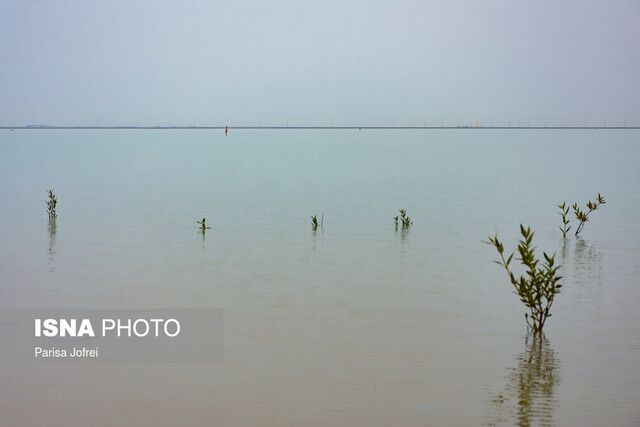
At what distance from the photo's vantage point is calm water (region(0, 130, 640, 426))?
283 inches

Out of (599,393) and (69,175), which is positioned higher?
(69,175)

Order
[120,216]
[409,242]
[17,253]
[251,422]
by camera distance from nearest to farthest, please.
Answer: [251,422] < [17,253] < [409,242] < [120,216]

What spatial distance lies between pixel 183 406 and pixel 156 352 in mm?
1521

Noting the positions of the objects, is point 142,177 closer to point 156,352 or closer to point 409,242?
point 409,242

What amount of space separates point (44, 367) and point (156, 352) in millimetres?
1229

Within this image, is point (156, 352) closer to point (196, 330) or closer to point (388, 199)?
point (196, 330)

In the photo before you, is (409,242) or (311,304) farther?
(409,242)

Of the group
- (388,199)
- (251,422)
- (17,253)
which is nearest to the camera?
(251,422)

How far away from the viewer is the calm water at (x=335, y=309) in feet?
23.5

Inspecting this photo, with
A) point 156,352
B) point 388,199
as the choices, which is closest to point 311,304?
point 156,352

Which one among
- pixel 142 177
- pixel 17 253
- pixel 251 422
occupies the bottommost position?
pixel 251 422

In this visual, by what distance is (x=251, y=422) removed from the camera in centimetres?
682

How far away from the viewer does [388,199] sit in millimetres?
25828

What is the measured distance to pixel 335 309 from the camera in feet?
34.5
